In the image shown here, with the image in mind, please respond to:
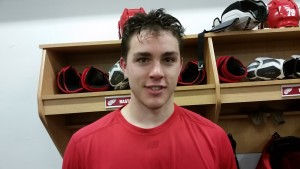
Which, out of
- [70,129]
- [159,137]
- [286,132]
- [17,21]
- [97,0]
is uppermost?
[97,0]

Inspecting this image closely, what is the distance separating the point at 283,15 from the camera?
1.44 m

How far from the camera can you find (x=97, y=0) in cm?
173

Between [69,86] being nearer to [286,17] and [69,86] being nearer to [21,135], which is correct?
[21,135]

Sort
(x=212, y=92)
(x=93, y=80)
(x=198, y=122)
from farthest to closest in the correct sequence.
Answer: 1. (x=93, y=80)
2. (x=212, y=92)
3. (x=198, y=122)

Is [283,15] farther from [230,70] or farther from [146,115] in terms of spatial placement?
[146,115]

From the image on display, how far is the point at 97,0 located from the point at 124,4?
0.19 m

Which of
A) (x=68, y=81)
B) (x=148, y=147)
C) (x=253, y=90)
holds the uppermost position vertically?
(x=68, y=81)

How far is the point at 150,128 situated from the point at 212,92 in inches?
20.9

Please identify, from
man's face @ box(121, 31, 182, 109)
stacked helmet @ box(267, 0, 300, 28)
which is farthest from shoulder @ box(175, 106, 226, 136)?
stacked helmet @ box(267, 0, 300, 28)

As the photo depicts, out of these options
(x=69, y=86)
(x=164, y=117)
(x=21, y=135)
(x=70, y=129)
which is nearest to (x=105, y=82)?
(x=69, y=86)

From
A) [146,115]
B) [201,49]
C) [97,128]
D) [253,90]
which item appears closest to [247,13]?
[201,49]

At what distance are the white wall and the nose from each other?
3.17 feet

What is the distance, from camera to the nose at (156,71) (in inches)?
32.1

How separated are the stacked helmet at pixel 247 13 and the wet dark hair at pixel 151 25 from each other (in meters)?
0.55
